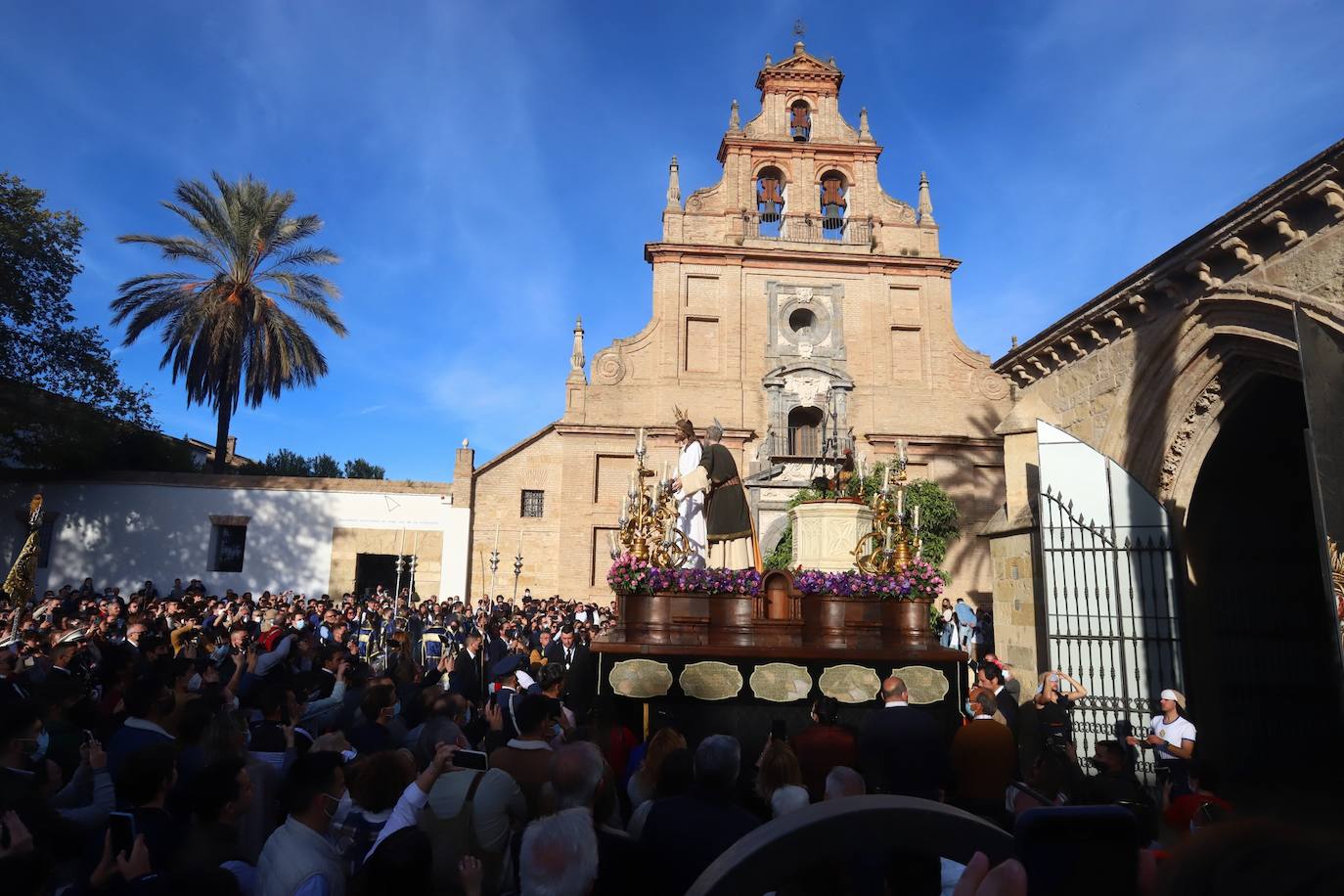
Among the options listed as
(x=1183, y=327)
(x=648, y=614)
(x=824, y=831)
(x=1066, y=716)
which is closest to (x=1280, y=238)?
(x=1183, y=327)

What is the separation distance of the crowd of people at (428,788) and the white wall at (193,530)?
1979 centimetres

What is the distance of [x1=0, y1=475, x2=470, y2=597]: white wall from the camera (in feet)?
86.1

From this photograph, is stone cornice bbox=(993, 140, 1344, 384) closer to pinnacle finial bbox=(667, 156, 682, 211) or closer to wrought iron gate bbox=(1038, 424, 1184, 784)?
wrought iron gate bbox=(1038, 424, 1184, 784)

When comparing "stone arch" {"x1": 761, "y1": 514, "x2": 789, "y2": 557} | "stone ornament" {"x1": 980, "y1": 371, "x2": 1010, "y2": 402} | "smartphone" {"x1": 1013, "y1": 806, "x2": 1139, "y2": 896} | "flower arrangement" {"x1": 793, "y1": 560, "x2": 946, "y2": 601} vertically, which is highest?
"stone ornament" {"x1": 980, "y1": 371, "x2": 1010, "y2": 402}

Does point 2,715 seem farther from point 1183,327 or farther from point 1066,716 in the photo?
point 1183,327

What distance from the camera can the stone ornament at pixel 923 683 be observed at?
9242 mm

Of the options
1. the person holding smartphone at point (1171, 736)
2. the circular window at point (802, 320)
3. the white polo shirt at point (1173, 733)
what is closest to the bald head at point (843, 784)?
the person holding smartphone at point (1171, 736)

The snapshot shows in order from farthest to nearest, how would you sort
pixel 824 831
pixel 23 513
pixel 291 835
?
pixel 23 513
pixel 291 835
pixel 824 831

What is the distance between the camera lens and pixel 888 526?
1048 cm

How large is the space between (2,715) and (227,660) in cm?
592

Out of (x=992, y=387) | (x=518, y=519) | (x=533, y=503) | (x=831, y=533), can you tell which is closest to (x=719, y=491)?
(x=831, y=533)

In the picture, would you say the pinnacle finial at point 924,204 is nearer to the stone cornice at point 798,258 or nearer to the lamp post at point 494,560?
the stone cornice at point 798,258

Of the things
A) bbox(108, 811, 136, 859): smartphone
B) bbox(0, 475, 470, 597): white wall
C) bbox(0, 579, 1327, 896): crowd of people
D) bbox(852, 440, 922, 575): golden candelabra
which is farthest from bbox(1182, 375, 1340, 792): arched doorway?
bbox(0, 475, 470, 597): white wall

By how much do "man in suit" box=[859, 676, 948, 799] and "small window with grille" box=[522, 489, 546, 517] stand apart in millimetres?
23363
